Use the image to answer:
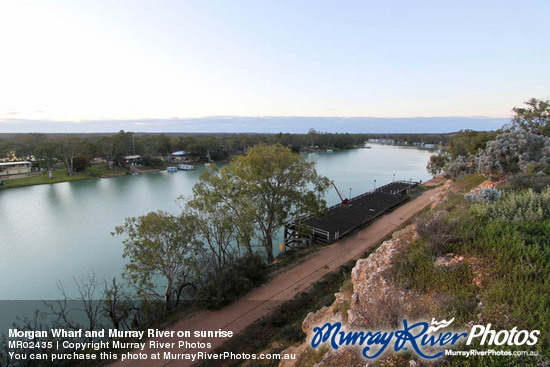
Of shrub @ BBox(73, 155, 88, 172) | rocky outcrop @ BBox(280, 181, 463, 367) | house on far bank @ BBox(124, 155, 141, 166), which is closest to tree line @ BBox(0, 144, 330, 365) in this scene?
rocky outcrop @ BBox(280, 181, 463, 367)

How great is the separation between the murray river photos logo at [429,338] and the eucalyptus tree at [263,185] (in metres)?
9.01

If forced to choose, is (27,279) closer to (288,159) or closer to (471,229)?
(288,159)

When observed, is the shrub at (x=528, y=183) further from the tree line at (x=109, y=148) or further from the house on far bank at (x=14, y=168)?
the house on far bank at (x=14, y=168)

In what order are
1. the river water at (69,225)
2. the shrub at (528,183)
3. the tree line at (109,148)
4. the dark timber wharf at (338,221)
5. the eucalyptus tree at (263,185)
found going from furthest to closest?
the tree line at (109,148) → the dark timber wharf at (338,221) → the river water at (69,225) → the eucalyptus tree at (263,185) → the shrub at (528,183)

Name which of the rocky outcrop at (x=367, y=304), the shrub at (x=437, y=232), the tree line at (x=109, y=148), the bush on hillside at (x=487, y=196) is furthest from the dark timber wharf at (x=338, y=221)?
the tree line at (x=109, y=148)

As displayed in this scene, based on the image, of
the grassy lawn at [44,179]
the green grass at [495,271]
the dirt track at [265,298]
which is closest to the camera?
the green grass at [495,271]

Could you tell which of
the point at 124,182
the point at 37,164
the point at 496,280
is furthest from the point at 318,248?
the point at 37,164

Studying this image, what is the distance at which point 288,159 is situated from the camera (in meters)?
13.9

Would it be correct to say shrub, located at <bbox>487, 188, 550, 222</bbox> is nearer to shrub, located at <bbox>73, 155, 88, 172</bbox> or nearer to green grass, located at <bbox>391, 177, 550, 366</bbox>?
green grass, located at <bbox>391, 177, 550, 366</bbox>

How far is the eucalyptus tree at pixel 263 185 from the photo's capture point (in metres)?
13.5

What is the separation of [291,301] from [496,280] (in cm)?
761

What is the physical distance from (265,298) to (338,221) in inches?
441

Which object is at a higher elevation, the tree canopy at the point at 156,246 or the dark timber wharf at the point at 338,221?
the tree canopy at the point at 156,246

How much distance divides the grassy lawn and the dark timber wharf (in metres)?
44.0
